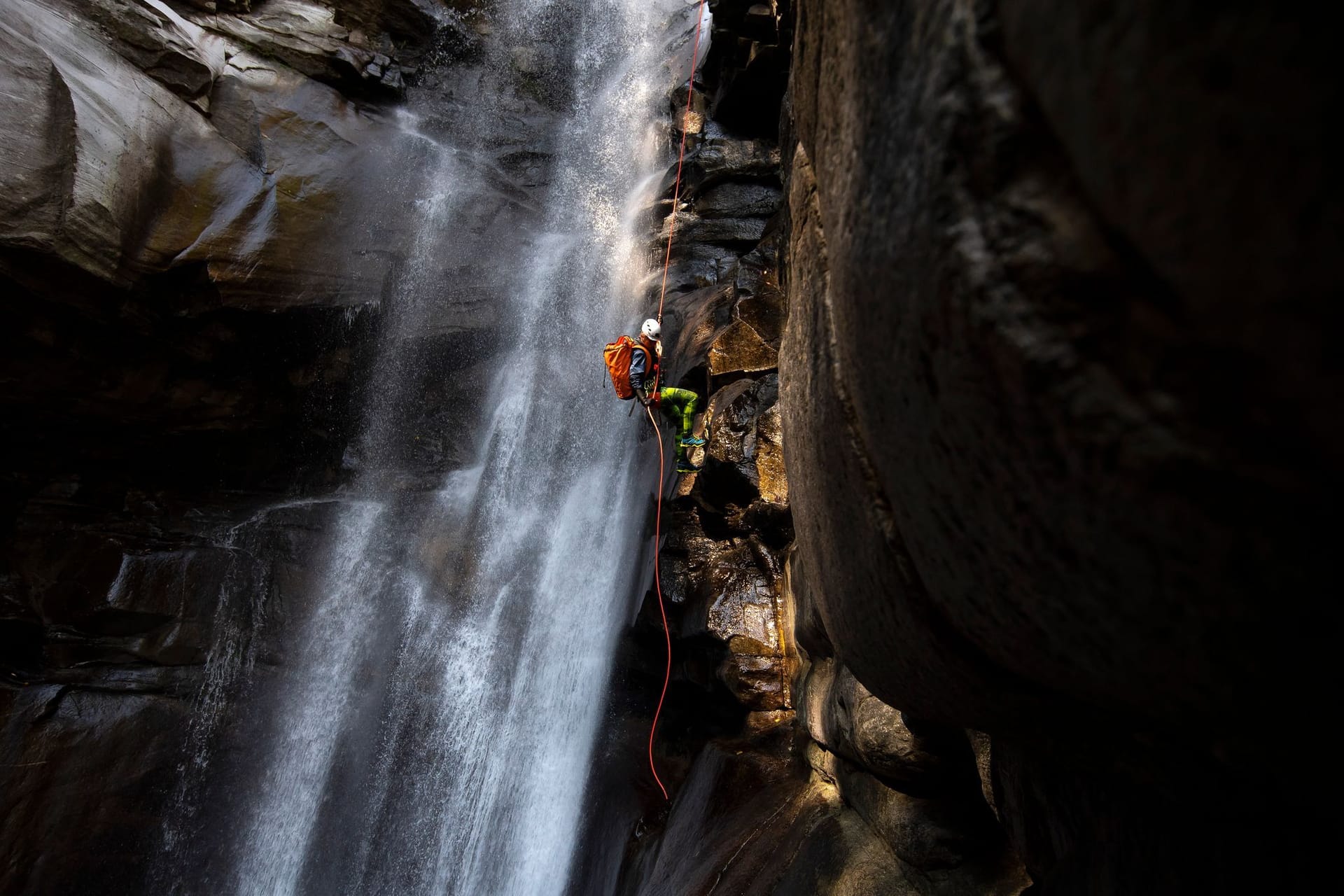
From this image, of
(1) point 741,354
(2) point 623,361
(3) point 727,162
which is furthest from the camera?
(3) point 727,162

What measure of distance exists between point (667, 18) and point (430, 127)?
21.3ft

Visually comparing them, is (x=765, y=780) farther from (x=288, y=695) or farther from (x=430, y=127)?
(x=430, y=127)

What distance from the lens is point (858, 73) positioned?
160cm

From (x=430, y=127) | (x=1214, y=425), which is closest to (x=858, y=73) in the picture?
(x=1214, y=425)

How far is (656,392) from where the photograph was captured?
26.5ft

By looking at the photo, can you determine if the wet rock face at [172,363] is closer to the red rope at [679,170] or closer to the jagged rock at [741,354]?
the red rope at [679,170]

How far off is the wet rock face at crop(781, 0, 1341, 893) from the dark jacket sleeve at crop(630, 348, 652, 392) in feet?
19.9

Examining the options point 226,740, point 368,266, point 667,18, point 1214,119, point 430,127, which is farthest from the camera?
point 667,18

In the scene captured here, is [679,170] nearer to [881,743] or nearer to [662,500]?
[662,500]

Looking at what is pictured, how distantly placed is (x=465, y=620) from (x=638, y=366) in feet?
14.1

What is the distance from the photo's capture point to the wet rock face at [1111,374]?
0.77 meters

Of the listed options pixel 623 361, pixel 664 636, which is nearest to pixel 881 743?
pixel 664 636

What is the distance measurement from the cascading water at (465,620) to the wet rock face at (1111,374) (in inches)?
261

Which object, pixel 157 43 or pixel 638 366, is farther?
pixel 157 43
